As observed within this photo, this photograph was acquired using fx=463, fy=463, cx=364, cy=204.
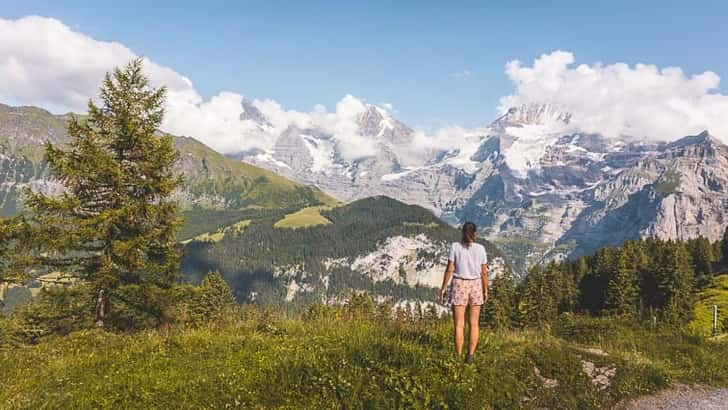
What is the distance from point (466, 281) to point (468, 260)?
516 mm

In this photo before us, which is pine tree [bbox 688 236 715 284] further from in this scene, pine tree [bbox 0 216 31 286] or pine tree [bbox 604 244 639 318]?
pine tree [bbox 0 216 31 286]

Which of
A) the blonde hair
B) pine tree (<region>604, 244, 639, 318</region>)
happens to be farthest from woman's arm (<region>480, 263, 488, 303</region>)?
pine tree (<region>604, 244, 639, 318</region>)

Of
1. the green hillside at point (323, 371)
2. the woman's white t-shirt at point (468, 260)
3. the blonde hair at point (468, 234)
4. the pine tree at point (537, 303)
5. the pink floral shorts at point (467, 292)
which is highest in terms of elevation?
the blonde hair at point (468, 234)

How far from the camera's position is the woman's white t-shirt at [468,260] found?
11.3 m

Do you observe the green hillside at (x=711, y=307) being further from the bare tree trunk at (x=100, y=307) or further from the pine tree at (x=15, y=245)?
the pine tree at (x=15, y=245)

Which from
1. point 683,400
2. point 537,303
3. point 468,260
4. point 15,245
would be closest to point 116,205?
point 15,245

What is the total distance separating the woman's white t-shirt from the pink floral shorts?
0.14 meters

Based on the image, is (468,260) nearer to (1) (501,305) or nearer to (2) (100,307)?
(2) (100,307)

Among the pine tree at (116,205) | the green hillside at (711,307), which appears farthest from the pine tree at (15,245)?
the green hillside at (711,307)


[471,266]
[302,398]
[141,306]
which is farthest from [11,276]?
[471,266]

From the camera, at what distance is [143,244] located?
2086 cm

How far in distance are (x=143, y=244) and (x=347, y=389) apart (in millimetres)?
15389

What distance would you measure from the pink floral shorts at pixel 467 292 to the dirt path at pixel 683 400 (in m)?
3.88

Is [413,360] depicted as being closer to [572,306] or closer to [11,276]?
[11,276]
